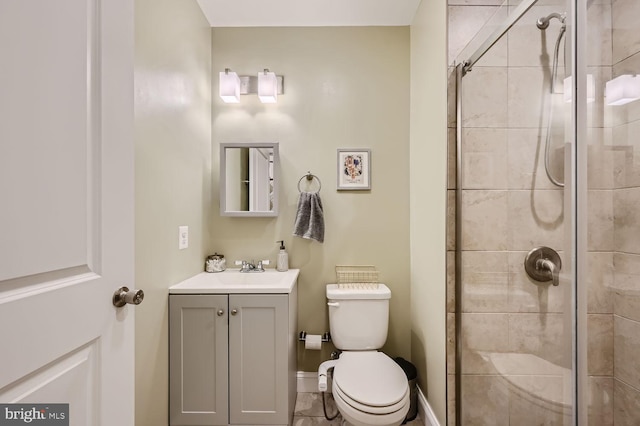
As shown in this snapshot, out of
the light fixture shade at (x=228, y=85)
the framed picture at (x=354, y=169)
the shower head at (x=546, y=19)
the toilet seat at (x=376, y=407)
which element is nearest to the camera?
the shower head at (x=546, y=19)

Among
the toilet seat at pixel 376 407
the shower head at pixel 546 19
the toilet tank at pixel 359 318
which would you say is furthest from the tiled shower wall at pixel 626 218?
the toilet tank at pixel 359 318

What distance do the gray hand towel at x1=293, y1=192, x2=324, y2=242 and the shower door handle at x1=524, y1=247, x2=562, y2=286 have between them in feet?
4.16

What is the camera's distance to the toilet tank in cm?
198

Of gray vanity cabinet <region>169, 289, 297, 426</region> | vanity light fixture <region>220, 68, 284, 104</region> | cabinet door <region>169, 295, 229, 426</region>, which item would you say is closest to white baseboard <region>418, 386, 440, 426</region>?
gray vanity cabinet <region>169, 289, 297, 426</region>

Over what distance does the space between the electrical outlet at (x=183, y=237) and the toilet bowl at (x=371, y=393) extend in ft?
3.55

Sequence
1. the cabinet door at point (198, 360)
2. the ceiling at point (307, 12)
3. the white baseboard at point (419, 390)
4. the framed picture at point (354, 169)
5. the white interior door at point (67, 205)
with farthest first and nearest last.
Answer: the framed picture at point (354, 169)
the ceiling at point (307, 12)
the white baseboard at point (419, 390)
the cabinet door at point (198, 360)
the white interior door at point (67, 205)

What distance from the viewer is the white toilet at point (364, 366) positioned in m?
1.45

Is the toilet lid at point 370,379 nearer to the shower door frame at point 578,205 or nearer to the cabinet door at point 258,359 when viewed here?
the cabinet door at point 258,359

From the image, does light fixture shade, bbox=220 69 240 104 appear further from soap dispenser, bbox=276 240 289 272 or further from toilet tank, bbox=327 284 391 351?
toilet tank, bbox=327 284 391 351

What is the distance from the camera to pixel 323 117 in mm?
2262

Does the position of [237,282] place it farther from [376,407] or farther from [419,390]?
[419,390]

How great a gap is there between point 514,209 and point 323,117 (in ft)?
4.70

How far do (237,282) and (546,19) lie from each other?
1.93 metres

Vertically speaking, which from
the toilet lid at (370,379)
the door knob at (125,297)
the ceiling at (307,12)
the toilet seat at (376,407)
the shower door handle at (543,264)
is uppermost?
the ceiling at (307,12)
